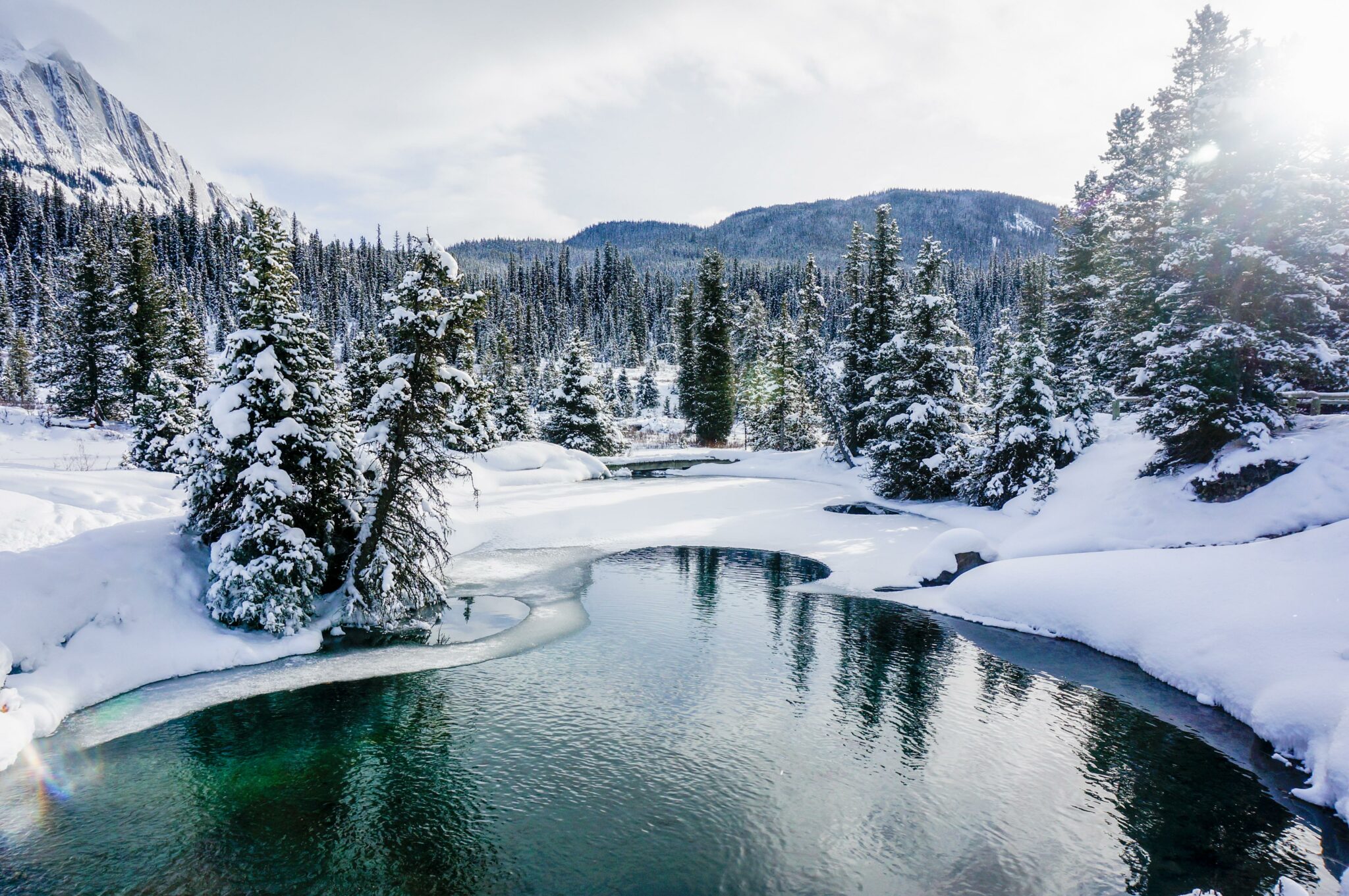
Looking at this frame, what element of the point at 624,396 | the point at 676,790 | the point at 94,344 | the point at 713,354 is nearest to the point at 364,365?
the point at 94,344

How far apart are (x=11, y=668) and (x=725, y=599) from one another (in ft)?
56.6

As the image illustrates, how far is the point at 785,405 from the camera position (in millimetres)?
56594

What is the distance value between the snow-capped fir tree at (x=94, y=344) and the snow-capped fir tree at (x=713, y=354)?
4277 centimetres

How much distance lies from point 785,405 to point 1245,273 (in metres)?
37.5

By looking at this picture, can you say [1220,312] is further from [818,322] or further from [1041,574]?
[818,322]

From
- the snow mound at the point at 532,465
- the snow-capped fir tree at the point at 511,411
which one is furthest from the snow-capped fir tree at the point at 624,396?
the snow mound at the point at 532,465

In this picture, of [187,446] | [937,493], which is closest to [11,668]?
[187,446]

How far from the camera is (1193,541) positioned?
1944cm

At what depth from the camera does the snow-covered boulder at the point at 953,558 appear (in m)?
22.9

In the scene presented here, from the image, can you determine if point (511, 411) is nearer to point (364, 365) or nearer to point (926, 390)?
point (364, 365)

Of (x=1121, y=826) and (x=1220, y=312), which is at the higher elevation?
(x=1220, y=312)

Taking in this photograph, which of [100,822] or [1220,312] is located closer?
[100,822]

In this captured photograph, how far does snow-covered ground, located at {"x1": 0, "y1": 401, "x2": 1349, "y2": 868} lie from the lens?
1305cm

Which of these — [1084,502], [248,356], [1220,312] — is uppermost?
[1220,312]
